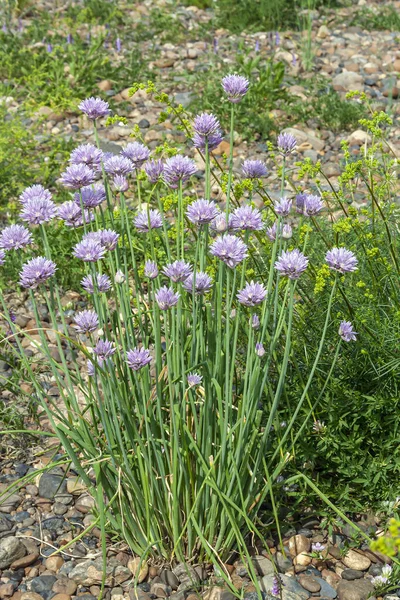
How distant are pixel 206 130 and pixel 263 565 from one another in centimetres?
145

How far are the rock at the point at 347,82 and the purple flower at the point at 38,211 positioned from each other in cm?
481

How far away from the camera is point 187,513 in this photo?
2582mm

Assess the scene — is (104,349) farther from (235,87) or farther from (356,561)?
(356,561)

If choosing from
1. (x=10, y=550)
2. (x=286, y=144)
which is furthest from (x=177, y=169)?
(x=10, y=550)

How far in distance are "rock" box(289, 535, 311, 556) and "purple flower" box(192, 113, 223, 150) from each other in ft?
4.55

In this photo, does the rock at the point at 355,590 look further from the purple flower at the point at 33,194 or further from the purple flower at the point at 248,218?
the purple flower at the point at 33,194

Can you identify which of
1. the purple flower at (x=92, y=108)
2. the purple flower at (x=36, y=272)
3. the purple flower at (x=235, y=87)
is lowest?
the purple flower at (x=36, y=272)

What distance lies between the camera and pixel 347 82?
22.1 feet

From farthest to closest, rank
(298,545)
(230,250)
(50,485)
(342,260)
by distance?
(50,485), (298,545), (342,260), (230,250)

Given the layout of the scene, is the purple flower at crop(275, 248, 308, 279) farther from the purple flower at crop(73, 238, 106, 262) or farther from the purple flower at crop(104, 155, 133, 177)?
the purple flower at crop(104, 155, 133, 177)

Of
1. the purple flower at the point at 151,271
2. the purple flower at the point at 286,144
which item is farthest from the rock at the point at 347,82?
the purple flower at the point at 151,271

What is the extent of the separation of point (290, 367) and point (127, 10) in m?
6.36

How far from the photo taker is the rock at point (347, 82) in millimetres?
6703

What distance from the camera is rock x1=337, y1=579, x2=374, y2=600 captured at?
2.60 m
